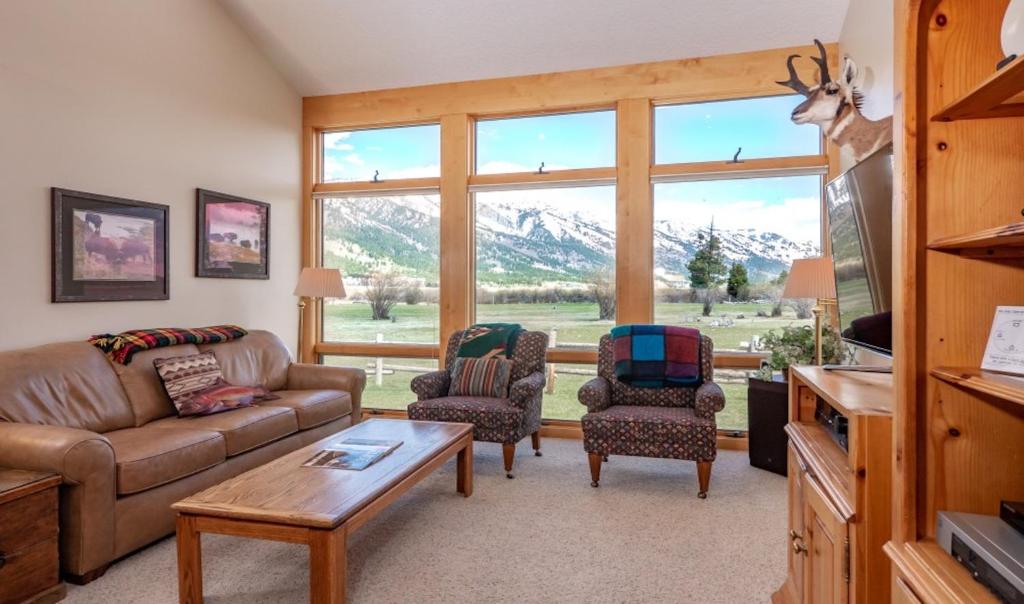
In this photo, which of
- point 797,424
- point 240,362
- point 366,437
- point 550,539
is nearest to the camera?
point 797,424

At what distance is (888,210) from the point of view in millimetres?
1789

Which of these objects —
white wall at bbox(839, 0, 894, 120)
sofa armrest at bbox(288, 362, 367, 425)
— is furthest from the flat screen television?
sofa armrest at bbox(288, 362, 367, 425)

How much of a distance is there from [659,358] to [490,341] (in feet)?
4.11

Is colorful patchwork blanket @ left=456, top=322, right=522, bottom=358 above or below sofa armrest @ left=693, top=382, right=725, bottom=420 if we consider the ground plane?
above

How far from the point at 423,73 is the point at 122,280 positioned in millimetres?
2838

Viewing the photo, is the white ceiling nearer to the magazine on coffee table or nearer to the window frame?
the window frame

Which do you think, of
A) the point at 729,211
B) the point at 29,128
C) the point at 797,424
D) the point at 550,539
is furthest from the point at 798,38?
the point at 29,128

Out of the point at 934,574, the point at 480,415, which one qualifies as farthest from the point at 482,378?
the point at 934,574

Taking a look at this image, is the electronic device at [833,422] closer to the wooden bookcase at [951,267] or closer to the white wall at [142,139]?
the wooden bookcase at [951,267]

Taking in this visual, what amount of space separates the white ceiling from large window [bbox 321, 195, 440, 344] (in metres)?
1.17

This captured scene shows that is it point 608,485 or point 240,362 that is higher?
point 240,362

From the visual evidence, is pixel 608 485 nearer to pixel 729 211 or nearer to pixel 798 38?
pixel 729 211

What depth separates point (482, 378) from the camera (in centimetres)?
412

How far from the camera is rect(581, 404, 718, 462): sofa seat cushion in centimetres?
330
